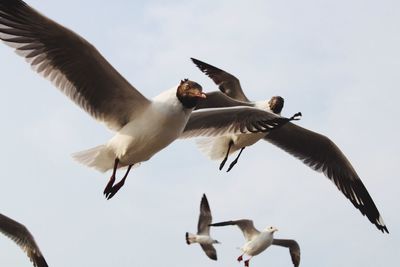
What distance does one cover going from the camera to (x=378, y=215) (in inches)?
412

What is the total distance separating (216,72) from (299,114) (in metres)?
3.95

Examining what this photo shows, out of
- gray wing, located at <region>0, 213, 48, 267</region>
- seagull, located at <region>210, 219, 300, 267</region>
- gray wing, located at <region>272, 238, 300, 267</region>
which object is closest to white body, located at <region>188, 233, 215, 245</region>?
seagull, located at <region>210, 219, 300, 267</region>

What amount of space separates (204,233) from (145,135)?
6305 mm

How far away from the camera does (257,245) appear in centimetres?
1285

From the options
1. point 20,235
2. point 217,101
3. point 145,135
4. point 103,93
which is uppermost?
point 217,101

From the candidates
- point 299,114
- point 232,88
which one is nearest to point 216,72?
point 232,88

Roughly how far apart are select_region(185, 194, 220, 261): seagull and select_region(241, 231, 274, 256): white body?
1.57 feet

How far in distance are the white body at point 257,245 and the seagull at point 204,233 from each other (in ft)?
1.57

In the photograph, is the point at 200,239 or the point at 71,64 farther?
the point at 200,239

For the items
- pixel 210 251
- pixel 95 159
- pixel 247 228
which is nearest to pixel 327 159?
pixel 247 228

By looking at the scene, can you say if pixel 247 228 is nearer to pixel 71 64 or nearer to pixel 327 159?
pixel 327 159

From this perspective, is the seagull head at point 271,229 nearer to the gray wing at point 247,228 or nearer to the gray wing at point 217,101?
the gray wing at point 247,228

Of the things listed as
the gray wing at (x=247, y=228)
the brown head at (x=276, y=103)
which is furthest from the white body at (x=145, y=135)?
the gray wing at (x=247, y=228)

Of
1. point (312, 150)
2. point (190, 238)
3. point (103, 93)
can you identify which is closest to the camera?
point (103, 93)
